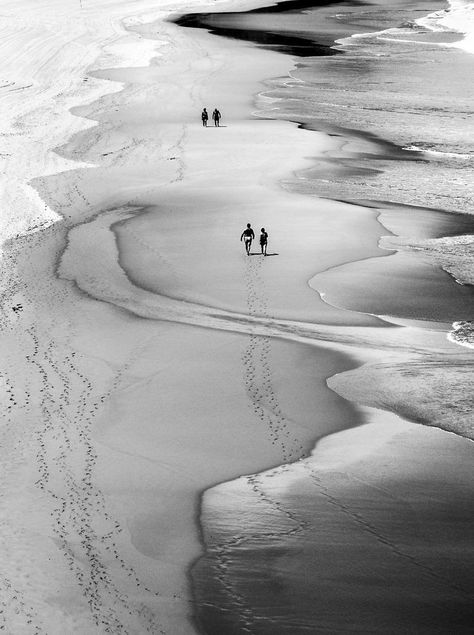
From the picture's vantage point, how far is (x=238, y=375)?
76.1 feet

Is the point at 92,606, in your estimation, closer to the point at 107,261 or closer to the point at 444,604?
the point at 444,604

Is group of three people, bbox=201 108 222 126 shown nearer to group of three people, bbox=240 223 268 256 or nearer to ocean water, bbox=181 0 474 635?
ocean water, bbox=181 0 474 635

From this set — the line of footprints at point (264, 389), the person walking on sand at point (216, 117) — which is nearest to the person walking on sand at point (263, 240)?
the line of footprints at point (264, 389)

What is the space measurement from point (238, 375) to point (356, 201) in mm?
17235

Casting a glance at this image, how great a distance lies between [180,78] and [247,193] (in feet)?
114

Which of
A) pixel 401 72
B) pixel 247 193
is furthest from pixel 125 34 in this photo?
pixel 247 193

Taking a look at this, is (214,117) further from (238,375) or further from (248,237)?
(238,375)

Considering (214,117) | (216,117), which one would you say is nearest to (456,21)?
(214,117)

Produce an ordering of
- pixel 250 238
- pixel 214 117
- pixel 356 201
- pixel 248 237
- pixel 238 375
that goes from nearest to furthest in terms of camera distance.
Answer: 1. pixel 238 375
2. pixel 250 238
3. pixel 248 237
4. pixel 356 201
5. pixel 214 117

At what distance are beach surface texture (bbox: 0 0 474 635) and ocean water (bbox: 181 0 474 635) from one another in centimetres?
6

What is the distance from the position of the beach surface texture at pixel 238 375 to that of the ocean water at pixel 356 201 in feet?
0.21

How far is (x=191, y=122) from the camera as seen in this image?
183ft

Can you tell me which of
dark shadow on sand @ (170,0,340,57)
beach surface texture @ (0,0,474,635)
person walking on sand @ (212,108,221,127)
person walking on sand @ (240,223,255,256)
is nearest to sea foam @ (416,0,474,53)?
dark shadow on sand @ (170,0,340,57)

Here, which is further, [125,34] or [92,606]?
[125,34]
